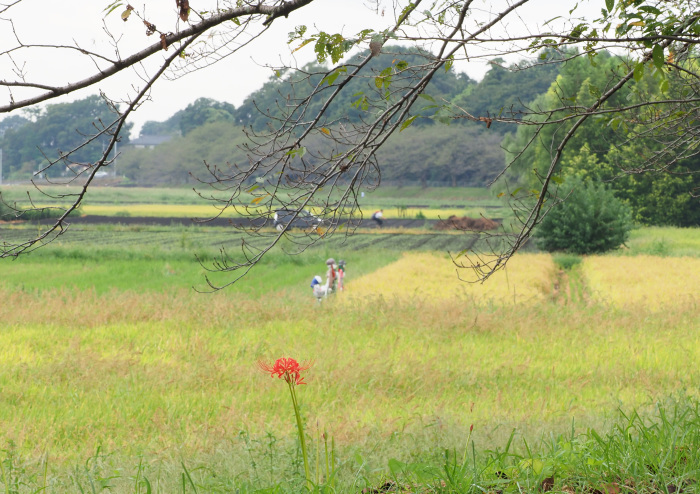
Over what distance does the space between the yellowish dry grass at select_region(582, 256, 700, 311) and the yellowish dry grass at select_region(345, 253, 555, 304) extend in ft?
3.78

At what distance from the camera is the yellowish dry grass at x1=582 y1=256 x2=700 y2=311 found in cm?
1231

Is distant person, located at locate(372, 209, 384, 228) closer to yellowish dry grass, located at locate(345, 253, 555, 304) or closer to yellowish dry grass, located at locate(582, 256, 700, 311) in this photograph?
yellowish dry grass, located at locate(345, 253, 555, 304)

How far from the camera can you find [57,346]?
8.34 metres

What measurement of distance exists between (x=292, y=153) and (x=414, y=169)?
53296mm

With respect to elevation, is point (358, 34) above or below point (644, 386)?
above

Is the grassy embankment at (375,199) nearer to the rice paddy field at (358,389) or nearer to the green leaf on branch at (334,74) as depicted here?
the rice paddy field at (358,389)

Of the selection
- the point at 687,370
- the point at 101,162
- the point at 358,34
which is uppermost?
the point at 358,34

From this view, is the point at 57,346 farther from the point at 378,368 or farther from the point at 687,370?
the point at 687,370

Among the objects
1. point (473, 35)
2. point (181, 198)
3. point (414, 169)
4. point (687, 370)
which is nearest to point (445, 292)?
point (687, 370)

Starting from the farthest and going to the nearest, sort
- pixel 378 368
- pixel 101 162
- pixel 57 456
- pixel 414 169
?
pixel 414 169 → pixel 378 368 → pixel 57 456 → pixel 101 162

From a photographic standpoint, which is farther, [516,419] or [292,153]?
[516,419]

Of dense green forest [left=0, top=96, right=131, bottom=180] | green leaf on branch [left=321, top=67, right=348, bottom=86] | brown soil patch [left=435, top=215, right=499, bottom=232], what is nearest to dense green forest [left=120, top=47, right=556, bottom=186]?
dense green forest [left=0, top=96, right=131, bottom=180]

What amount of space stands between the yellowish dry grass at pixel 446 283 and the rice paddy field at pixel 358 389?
5.2 inches

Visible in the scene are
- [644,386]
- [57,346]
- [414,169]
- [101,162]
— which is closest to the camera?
[101,162]
